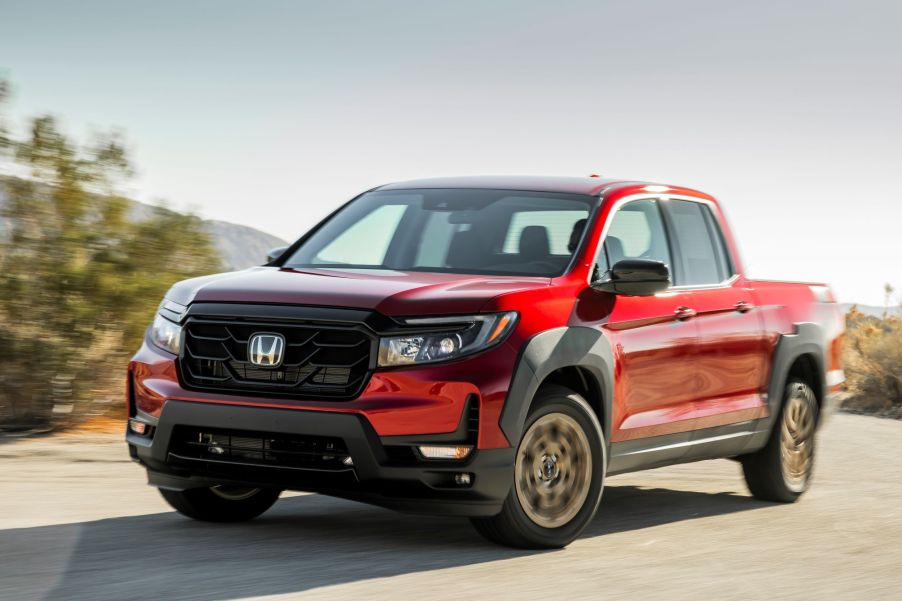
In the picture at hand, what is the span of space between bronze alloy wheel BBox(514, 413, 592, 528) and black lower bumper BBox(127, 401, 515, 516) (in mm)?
232

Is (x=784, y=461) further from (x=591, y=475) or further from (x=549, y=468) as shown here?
(x=549, y=468)

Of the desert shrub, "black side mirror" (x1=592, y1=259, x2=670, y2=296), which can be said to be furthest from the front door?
the desert shrub

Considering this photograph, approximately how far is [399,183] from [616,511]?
7.92 feet

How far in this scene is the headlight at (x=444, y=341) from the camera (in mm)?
6656

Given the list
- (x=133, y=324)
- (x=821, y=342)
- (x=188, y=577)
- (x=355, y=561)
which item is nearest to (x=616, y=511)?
(x=821, y=342)

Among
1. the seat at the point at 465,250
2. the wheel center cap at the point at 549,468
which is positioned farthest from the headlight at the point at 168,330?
the wheel center cap at the point at 549,468

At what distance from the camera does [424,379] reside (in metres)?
6.61

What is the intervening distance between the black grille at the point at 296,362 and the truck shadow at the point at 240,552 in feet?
2.55

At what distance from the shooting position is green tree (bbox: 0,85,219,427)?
40.1 feet

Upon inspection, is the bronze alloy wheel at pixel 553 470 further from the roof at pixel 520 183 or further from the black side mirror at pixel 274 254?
the black side mirror at pixel 274 254

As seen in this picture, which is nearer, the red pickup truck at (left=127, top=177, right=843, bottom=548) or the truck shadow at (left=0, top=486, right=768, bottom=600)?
the truck shadow at (left=0, top=486, right=768, bottom=600)

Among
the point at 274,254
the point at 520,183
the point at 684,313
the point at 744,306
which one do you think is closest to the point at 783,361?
the point at 744,306

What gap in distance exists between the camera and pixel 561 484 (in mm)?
7234

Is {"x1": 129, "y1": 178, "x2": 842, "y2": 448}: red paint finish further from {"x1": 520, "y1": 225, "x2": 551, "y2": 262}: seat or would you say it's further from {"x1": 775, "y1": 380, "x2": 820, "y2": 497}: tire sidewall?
{"x1": 775, "y1": 380, "x2": 820, "y2": 497}: tire sidewall
